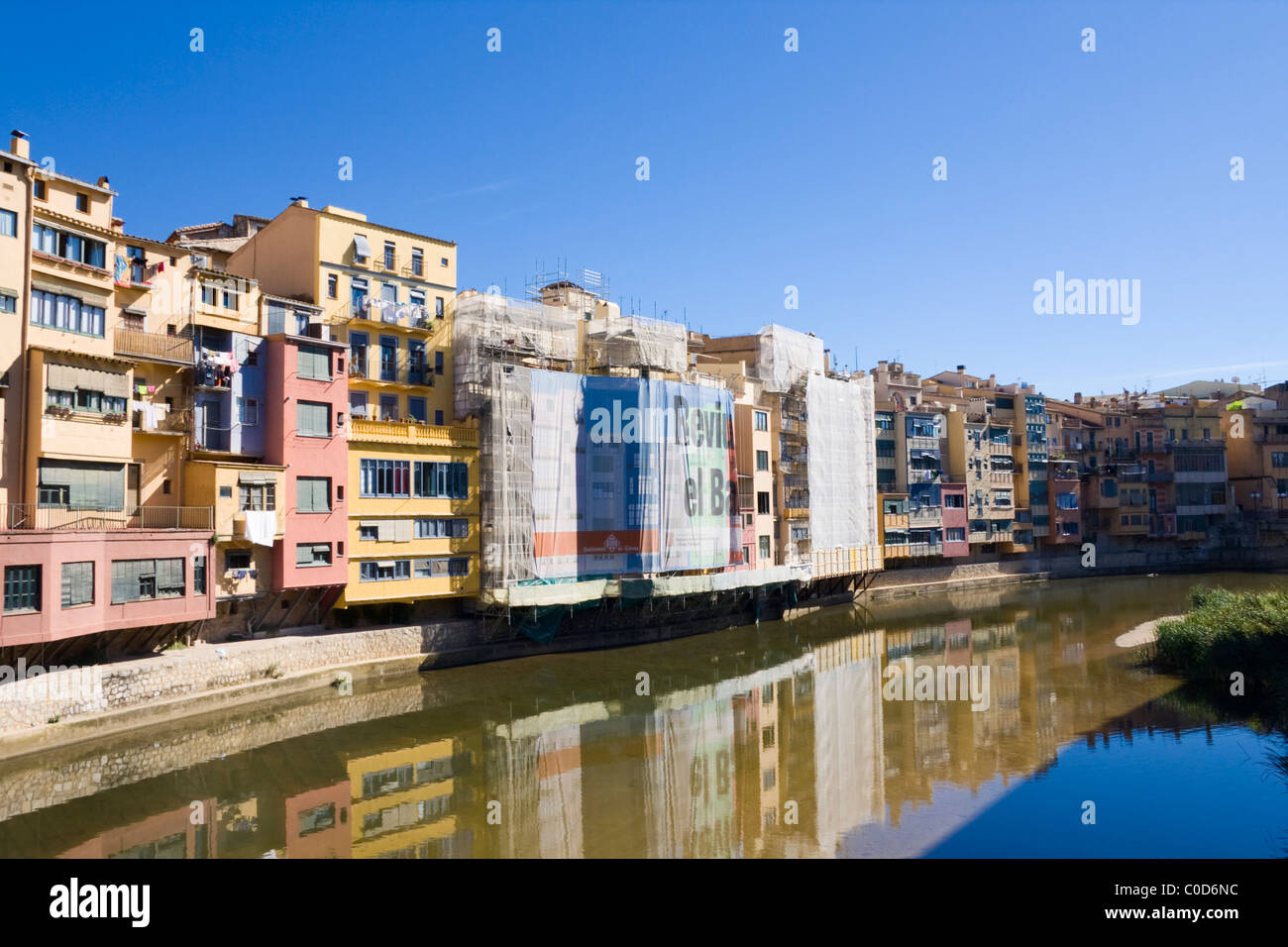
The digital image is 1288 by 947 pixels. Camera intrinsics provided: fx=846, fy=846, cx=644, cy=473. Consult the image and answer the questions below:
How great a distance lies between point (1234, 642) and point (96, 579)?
3687cm

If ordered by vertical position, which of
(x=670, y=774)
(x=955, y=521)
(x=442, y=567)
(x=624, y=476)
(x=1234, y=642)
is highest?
(x=624, y=476)

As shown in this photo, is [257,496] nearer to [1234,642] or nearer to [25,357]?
[25,357]

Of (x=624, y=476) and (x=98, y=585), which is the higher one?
(x=624, y=476)

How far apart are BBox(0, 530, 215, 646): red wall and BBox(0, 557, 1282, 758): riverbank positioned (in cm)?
120

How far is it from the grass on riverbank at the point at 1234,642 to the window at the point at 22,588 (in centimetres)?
3553

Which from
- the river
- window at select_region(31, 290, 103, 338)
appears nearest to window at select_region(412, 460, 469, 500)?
the river

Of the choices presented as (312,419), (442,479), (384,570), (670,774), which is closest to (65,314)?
(312,419)

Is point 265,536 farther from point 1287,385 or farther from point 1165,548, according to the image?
point 1287,385

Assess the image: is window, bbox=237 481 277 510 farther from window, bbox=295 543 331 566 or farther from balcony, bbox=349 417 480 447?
balcony, bbox=349 417 480 447

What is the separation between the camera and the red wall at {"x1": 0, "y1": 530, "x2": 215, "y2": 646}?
890 inches

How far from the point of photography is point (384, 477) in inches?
1337

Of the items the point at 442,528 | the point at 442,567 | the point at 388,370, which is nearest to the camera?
the point at 442,567

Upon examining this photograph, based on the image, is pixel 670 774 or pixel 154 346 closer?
pixel 670 774
